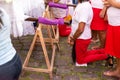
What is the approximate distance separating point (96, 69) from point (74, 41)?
0.50 meters

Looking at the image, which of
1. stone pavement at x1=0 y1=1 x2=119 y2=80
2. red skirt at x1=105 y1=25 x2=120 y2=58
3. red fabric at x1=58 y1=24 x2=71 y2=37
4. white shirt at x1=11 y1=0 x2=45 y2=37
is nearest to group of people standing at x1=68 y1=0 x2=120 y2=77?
red skirt at x1=105 y1=25 x2=120 y2=58

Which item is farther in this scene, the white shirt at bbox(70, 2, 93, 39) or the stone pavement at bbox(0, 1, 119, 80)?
the stone pavement at bbox(0, 1, 119, 80)

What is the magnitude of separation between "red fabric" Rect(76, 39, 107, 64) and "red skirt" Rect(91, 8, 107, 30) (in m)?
0.33

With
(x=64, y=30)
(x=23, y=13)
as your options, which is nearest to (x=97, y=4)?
(x=64, y=30)

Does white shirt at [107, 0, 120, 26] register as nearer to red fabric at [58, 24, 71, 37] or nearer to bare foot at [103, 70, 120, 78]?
bare foot at [103, 70, 120, 78]

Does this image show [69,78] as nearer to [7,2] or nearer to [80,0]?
[80,0]

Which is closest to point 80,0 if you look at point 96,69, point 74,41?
point 74,41

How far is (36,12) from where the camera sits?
2.79 metres

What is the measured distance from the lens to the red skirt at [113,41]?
283cm

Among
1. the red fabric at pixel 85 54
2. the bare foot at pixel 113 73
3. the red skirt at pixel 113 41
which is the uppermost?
the red skirt at pixel 113 41

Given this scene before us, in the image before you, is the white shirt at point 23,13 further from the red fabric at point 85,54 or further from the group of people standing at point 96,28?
the red fabric at point 85,54

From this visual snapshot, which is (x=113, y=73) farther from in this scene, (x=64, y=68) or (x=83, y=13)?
(x=83, y=13)

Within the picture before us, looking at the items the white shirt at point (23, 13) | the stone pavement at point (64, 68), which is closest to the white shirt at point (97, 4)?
the stone pavement at point (64, 68)

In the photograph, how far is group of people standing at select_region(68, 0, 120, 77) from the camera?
281 centimetres
